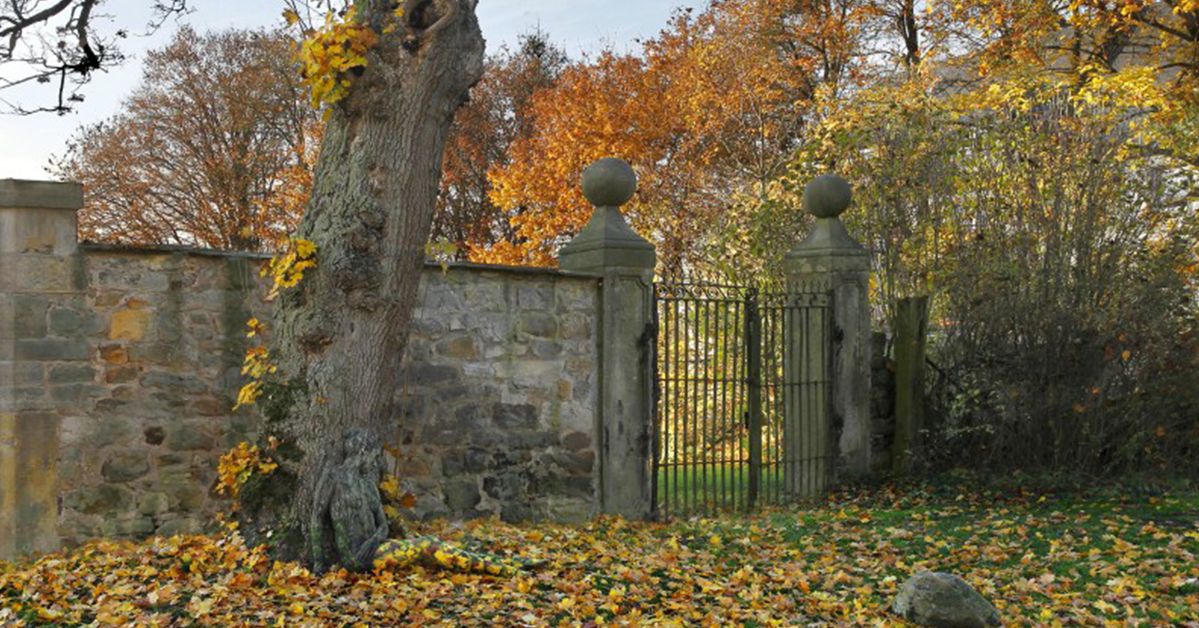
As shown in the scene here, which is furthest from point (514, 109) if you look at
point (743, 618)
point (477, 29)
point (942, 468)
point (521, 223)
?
point (743, 618)

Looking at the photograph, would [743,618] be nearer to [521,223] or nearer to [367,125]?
[367,125]

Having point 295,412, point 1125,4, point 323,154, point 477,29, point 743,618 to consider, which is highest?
point 1125,4

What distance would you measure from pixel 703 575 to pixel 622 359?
2307 millimetres

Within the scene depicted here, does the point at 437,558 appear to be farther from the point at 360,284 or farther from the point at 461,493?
the point at 461,493

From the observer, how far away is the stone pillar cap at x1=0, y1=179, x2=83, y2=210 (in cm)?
676

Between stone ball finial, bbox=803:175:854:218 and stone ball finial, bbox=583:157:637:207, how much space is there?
210cm

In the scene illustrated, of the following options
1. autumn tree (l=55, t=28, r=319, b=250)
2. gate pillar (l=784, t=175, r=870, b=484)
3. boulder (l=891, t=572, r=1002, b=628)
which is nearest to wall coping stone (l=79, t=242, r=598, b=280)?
gate pillar (l=784, t=175, r=870, b=484)

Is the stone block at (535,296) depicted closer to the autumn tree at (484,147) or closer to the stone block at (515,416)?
the stone block at (515,416)

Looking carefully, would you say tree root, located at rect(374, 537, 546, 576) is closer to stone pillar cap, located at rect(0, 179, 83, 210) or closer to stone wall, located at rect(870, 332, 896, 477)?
stone pillar cap, located at rect(0, 179, 83, 210)

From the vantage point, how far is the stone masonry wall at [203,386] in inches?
272

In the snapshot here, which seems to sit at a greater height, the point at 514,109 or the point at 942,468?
the point at 514,109

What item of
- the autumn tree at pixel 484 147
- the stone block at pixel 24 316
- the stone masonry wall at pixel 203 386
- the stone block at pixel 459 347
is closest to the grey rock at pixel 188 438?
the stone masonry wall at pixel 203 386

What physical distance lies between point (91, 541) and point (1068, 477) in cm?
724

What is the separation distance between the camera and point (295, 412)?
6156mm
